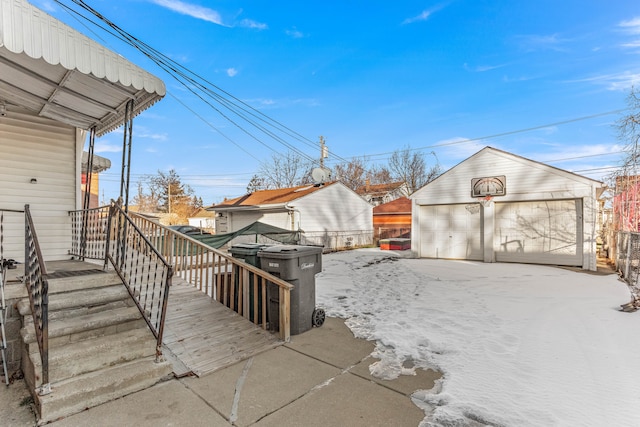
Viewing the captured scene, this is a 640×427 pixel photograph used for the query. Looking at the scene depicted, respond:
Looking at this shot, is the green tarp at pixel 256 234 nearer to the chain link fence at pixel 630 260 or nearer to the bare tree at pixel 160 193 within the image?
the chain link fence at pixel 630 260

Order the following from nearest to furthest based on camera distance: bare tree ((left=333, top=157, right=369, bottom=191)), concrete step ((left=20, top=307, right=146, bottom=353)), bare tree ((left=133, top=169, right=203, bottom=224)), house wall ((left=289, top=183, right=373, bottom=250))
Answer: concrete step ((left=20, top=307, right=146, bottom=353)) → house wall ((left=289, top=183, right=373, bottom=250)) → bare tree ((left=333, top=157, right=369, bottom=191)) → bare tree ((left=133, top=169, right=203, bottom=224))

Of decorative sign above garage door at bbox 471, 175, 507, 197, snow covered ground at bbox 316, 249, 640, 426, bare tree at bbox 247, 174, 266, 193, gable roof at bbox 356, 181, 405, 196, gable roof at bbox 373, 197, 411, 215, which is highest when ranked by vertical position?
bare tree at bbox 247, 174, 266, 193

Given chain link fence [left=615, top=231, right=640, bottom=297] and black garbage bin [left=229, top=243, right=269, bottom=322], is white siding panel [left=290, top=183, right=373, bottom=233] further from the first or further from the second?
chain link fence [left=615, top=231, right=640, bottom=297]

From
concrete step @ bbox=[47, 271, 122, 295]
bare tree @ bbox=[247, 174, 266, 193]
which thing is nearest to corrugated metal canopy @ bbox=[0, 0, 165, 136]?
concrete step @ bbox=[47, 271, 122, 295]

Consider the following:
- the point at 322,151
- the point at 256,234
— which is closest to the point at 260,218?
the point at 256,234

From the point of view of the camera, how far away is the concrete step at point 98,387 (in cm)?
225

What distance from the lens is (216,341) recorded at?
358 centimetres

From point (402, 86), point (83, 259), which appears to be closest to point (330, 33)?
point (402, 86)

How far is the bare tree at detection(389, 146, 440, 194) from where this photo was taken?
3234cm

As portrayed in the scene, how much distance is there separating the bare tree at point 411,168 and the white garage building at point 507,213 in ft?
68.0

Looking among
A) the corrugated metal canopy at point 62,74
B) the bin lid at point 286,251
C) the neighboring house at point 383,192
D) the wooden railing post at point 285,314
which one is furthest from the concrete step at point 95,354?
the neighboring house at point 383,192

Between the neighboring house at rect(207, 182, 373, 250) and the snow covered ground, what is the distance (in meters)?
9.16

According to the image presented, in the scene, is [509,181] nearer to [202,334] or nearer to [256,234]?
[256,234]

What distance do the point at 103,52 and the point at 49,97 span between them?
1.56 metres
